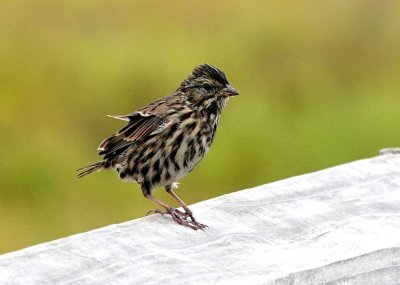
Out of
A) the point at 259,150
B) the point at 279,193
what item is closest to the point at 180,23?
the point at 259,150

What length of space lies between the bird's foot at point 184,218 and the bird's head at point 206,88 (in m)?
1.15

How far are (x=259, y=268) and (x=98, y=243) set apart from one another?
0.46 metres

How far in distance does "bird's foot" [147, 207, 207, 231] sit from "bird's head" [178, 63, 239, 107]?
3.78ft

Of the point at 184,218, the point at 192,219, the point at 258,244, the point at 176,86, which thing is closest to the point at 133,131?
the point at 184,218

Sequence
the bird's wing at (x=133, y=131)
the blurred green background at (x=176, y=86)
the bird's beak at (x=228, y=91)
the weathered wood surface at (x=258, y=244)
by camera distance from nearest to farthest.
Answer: the weathered wood surface at (x=258, y=244) < the bird's wing at (x=133, y=131) < the bird's beak at (x=228, y=91) < the blurred green background at (x=176, y=86)

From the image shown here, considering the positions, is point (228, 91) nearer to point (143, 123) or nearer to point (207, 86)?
point (207, 86)

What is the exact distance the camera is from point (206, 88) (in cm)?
654

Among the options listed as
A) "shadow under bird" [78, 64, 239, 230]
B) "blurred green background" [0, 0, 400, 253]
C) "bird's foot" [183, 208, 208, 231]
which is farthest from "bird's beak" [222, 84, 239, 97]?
"blurred green background" [0, 0, 400, 253]

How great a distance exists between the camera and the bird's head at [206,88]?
21.3 feet

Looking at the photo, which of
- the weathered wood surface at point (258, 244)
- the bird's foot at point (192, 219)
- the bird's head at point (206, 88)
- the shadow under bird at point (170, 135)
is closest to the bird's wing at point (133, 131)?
the shadow under bird at point (170, 135)

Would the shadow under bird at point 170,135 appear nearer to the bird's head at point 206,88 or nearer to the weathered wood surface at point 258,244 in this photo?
the bird's head at point 206,88

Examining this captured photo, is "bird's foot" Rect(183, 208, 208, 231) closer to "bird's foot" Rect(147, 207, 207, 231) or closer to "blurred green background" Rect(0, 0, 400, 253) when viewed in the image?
"bird's foot" Rect(147, 207, 207, 231)

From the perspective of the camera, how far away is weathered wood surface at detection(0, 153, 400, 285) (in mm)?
4250

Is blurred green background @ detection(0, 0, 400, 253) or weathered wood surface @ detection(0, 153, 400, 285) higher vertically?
weathered wood surface @ detection(0, 153, 400, 285)
